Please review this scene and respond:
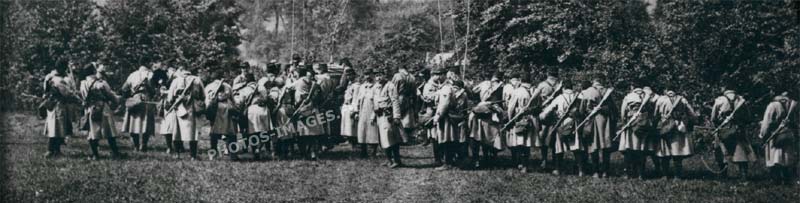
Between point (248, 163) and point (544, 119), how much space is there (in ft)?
16.9

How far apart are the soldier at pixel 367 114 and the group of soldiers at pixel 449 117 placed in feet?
0.07

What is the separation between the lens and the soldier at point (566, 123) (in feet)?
36.2

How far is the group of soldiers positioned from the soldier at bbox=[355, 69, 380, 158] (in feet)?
0.07

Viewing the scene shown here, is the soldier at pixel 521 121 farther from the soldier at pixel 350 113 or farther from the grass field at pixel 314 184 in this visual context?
the soldier at pixel 350 113

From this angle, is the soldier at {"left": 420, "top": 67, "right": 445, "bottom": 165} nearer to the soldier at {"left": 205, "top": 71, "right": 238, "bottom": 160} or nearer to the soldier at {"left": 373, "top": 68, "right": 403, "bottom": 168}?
the soldier at {"left": 373, "top": 68, "right": 403, "bottom": 168}

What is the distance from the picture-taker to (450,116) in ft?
37.7

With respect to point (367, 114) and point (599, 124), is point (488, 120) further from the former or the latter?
point (367, 114)

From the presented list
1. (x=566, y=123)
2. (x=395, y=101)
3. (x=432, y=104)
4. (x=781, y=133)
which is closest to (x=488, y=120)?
(x=432, y=104)

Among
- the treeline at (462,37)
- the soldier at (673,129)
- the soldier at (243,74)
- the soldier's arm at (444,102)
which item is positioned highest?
the treeline at (462,37)

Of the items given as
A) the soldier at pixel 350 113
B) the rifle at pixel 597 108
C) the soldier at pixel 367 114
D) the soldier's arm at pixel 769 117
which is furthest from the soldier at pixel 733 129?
the soldier at pixel 350 113

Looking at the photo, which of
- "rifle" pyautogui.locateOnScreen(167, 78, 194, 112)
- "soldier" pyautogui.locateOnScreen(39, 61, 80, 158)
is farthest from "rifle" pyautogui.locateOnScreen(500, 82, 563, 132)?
"soldier" pyautogui.locateOnScreen(39, 61, 80, 158)

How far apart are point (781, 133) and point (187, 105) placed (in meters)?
9.66

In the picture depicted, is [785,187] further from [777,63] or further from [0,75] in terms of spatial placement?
[0,75]

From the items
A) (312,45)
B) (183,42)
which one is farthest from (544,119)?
(312,45)
